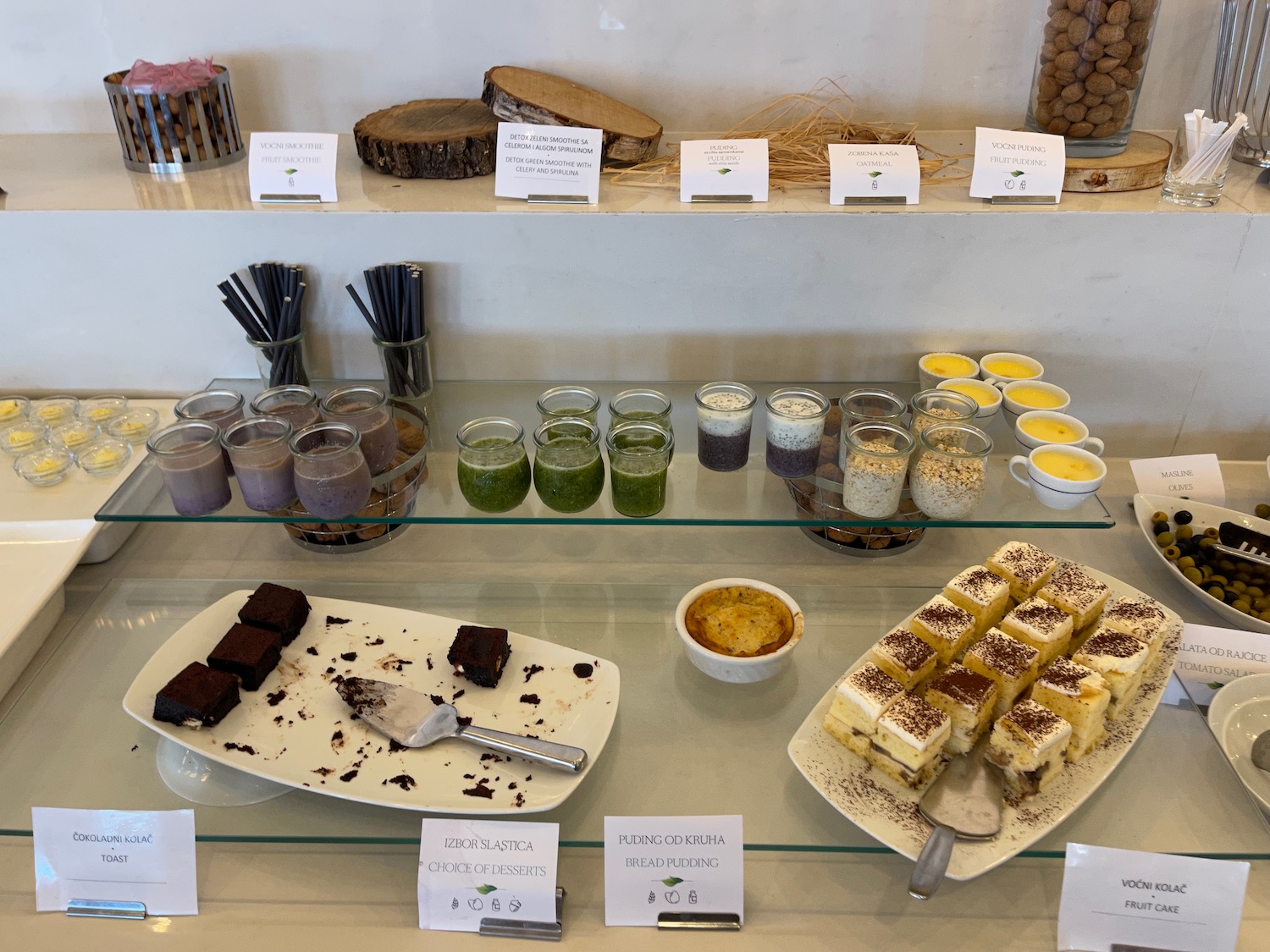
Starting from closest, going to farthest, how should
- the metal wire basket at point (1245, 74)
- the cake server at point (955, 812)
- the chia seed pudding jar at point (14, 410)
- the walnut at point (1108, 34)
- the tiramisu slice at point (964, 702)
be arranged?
1. the cake server at point (955, 812)
2. the tiramisu slice at point (964, 702)
3. the walnut at point (1108, 34)
4. the metal wire basket at point (1245, 74)
5. the chia seed pudding jar at point (14, 410)

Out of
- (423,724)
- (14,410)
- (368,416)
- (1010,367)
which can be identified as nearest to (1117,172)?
(1010,367)

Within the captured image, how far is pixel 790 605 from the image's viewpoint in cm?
115

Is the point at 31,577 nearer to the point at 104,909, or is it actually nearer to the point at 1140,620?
the point at 104,909

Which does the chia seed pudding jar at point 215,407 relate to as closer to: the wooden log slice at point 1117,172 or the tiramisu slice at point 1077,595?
the tiramisu slice at point 1077,595

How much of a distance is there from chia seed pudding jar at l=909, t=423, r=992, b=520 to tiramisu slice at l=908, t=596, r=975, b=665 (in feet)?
0.40

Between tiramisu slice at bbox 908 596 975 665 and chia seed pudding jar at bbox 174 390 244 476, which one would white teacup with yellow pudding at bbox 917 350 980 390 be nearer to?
tiramisu slice at bbox 908 596 975 665

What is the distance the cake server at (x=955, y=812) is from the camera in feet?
2.88

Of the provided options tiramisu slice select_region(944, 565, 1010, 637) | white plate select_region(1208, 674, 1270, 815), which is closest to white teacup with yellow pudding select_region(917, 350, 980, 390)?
tiramisu slice select_region(944, 565, 1010, 637)

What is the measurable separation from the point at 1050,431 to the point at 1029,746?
504mm

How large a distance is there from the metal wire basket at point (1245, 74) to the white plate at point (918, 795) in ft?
3.09

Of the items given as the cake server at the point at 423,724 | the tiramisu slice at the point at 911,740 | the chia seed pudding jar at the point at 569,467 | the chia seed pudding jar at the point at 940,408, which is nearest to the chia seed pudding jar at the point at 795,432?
the chia seed pudding jar at the point at 940,408

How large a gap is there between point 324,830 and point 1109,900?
2.77 ft

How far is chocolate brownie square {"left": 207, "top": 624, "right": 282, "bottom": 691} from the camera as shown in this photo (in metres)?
1.12

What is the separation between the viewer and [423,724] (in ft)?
3.49
